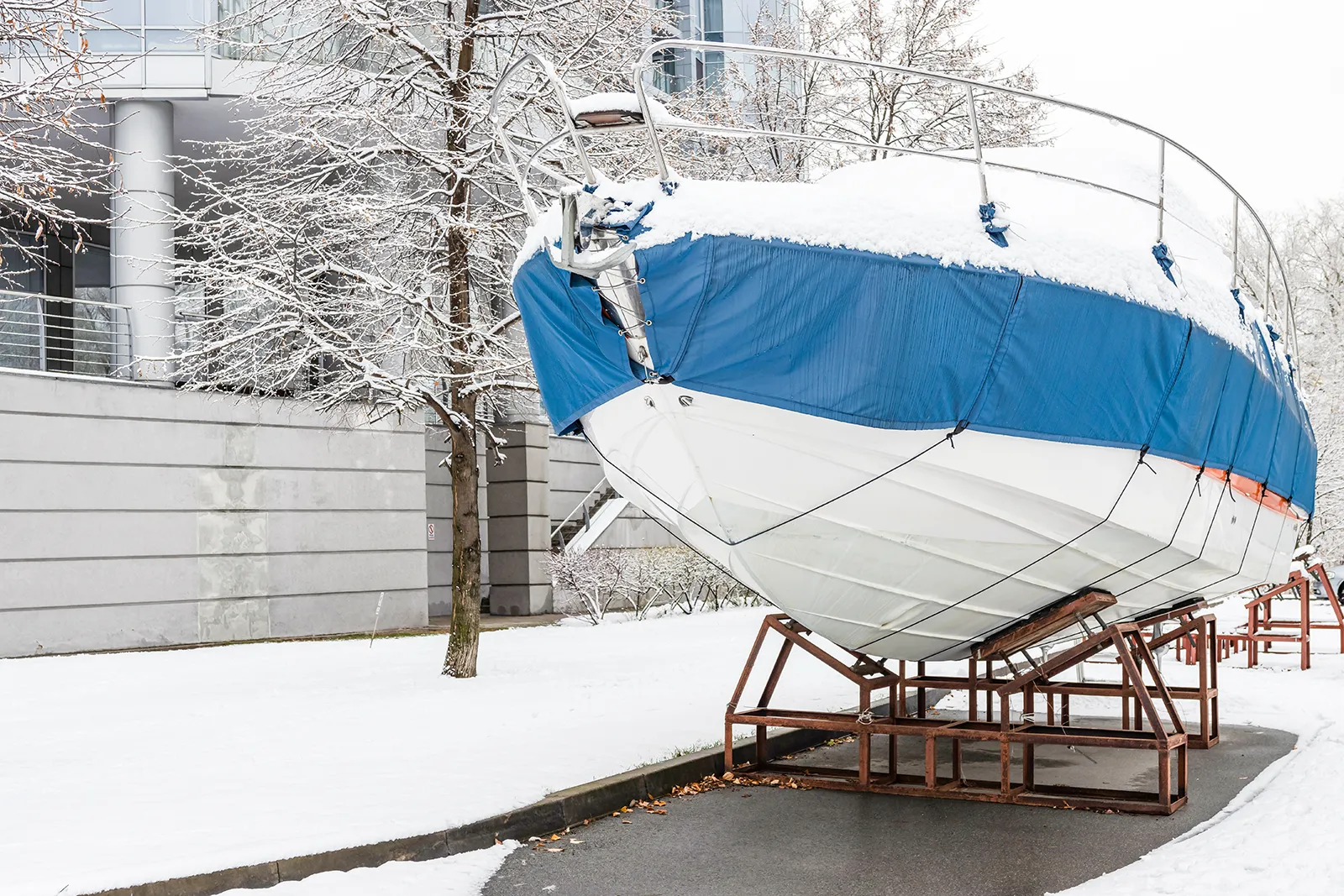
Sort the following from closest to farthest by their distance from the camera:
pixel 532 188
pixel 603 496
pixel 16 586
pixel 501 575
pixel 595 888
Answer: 1. pixel 595 888
2. pixel 532 188
3. pixel 16 586
4. pixel 501 575
5. pixel 603 496

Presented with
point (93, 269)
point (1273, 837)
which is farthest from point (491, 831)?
point (93, 269)

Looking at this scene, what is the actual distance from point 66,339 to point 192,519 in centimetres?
285

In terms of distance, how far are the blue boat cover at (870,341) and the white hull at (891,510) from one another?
0.44ft

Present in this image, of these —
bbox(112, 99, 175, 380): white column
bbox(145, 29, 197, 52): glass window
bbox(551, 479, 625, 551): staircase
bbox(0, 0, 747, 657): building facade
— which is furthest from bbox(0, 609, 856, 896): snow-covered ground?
bbox(145, 29, 197, 52): glass window

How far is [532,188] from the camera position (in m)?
12.2

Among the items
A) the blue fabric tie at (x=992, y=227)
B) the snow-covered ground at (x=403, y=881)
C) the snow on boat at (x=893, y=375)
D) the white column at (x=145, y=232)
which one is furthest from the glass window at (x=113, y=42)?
the snow-covered ground at (x=403, y=881)

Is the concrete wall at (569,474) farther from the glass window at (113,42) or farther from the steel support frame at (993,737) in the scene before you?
the steel support frame at (993,737)

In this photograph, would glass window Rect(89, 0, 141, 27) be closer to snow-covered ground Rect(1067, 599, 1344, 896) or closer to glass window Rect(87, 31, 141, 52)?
glass window Rect(87, 31, 141, 52)

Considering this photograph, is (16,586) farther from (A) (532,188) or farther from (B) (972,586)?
(B) (972,586)

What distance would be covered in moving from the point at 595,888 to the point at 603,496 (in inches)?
789

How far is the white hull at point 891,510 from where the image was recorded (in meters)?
6.34

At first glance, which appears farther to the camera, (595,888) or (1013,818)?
(1013,818)

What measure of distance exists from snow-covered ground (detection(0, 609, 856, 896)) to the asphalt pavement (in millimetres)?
589

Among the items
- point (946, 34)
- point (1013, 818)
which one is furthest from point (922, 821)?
point (946, 34)
